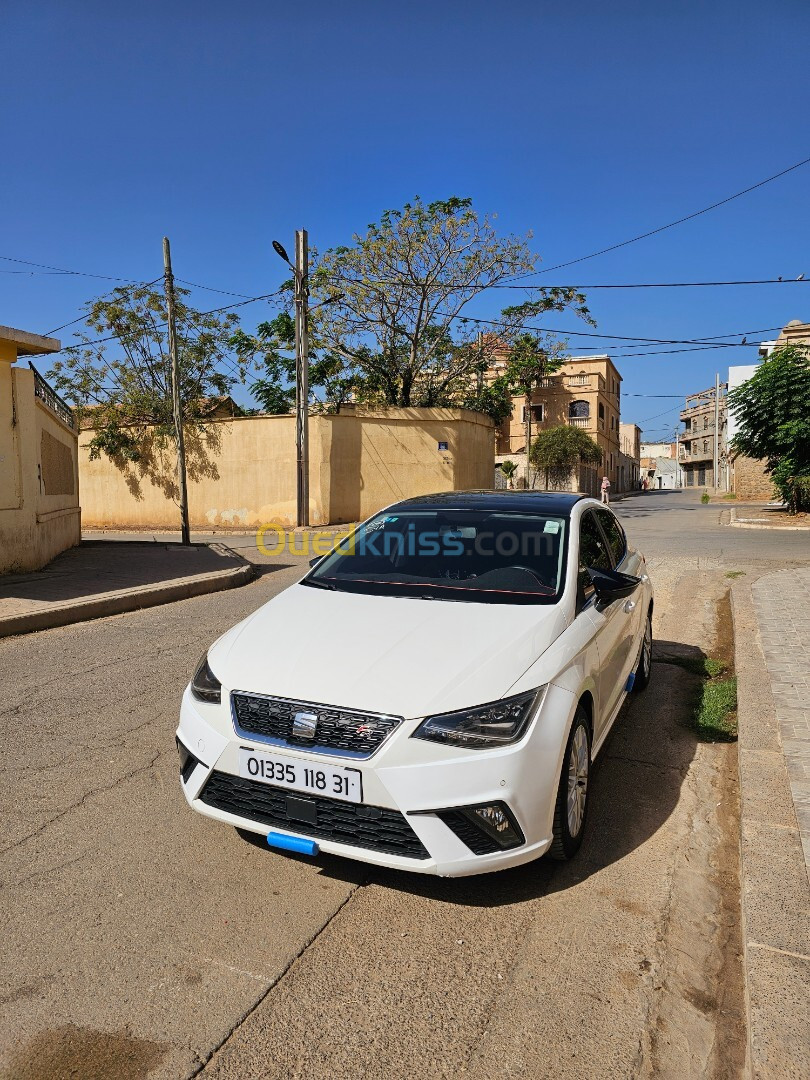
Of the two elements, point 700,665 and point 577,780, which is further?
point 700,665

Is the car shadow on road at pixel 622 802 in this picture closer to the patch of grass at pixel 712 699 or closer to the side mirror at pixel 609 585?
the patch of grass at pixel 712 699

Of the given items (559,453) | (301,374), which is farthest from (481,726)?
(559,453)

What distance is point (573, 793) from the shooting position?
3027 millimetres

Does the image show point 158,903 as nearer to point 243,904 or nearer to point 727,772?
point 243,904

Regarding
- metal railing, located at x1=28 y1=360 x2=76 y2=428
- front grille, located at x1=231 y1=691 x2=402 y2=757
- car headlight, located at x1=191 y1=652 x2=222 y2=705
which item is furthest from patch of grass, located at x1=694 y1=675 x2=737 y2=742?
metal railing, located at x1=28 y1=360 x2=76 y2=428

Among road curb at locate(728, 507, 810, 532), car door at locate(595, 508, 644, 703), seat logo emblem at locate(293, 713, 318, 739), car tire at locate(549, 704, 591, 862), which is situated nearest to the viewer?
seat logo emblem at locate(293, 713, 318, 739)

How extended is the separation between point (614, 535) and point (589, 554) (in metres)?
1.10

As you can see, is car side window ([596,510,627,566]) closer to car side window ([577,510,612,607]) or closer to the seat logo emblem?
car side window ([577,510,612,607])

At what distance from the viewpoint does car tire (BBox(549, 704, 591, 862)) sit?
285cm

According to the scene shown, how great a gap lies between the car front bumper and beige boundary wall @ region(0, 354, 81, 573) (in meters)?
9.05

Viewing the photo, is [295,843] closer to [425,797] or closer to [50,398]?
[425,797]

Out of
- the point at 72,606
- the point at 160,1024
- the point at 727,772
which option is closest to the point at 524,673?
the point at 160,1024

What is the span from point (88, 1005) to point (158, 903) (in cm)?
52

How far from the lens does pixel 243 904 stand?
2.76 metres
